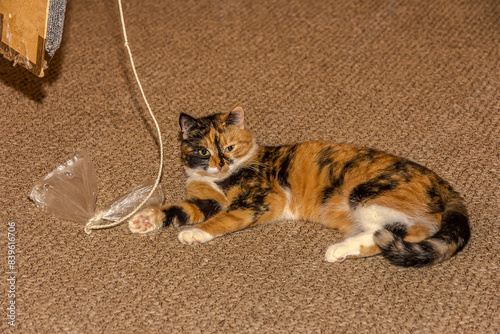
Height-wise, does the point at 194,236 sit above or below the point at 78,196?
below

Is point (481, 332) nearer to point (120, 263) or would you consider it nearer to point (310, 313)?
point (310, 313)

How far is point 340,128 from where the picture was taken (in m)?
2.15

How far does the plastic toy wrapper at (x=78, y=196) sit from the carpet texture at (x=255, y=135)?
0.17 feet

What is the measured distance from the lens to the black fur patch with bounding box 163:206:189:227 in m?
1.74

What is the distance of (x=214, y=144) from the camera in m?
1.82

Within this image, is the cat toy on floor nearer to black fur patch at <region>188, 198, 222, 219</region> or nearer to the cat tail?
black fur patch at <region>188, 198, 222, 219</region>

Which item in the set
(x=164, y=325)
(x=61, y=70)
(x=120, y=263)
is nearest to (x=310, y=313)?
(x=164, y=325)

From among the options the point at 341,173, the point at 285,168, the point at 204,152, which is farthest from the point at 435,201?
the point at 204,152

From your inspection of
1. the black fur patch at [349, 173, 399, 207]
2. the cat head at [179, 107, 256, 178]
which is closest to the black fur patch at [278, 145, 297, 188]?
the cat head at [179, 107, 256, 178]

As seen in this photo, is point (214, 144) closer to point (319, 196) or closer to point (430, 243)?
point (319, 196)

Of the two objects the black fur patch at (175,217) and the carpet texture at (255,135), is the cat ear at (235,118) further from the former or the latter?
the black fur patch at (175,217)

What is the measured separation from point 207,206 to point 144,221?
236 millimetres

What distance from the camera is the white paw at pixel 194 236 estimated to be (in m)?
1.66

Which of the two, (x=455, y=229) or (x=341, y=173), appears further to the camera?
(x=341, y=173)
